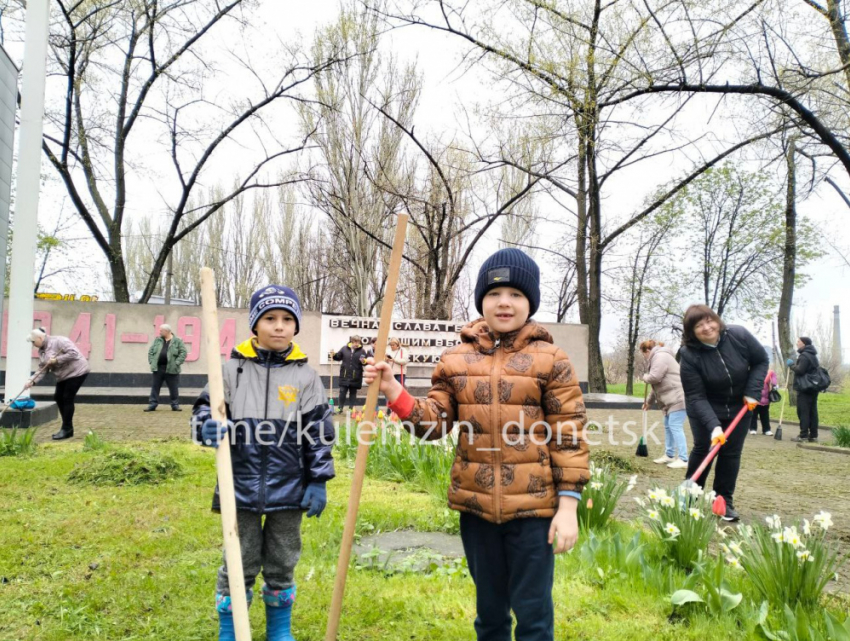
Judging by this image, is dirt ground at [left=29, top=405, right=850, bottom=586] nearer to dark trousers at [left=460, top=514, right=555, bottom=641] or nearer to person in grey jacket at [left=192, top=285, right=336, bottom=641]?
dark trousers at [left=460, top=514, right=555, bottom=641]

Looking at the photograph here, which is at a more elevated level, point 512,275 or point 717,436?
point 512,275

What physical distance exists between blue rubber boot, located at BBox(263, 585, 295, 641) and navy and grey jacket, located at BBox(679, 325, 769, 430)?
139 inches

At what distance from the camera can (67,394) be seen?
876 centimetres

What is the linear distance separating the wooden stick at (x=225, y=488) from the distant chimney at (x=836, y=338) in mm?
55056

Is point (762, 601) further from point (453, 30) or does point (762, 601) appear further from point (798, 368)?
point (453, 30)

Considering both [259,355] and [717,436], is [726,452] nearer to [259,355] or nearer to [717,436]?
[717,436]

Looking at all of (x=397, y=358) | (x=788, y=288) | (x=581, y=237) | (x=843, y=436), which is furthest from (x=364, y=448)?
(x=788, y=288)

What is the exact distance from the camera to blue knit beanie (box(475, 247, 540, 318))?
230cm

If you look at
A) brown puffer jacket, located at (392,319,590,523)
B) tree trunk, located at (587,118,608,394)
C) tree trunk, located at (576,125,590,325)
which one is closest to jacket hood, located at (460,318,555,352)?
brown puffer jacket, located at (392,319,590,523)

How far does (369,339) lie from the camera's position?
1759 cm

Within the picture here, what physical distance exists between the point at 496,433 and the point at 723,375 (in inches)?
135

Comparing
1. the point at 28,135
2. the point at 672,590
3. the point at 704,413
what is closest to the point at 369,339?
the point at 28,135

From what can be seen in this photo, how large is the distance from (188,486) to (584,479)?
466 cm

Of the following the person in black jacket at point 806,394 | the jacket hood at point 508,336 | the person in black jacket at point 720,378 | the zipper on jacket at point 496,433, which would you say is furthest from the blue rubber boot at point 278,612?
the person in black jacket at point 806,394
